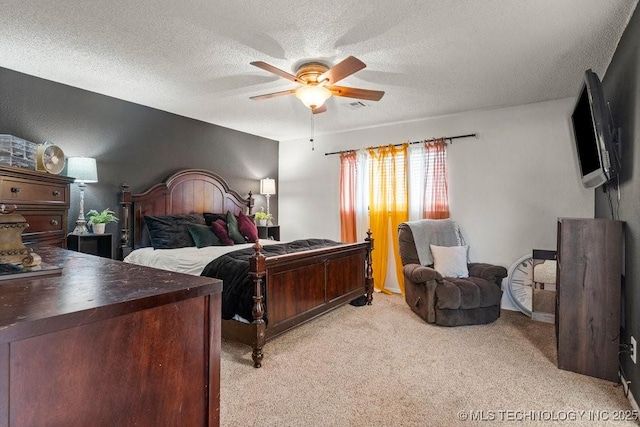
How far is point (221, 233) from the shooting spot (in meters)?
4.19

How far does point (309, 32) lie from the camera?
8.08 ft

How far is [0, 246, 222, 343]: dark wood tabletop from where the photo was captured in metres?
0.67

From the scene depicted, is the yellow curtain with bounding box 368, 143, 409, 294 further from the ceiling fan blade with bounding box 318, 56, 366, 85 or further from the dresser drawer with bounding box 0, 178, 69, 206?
the dresser drawer with bounding box 0, 178, 69, 206

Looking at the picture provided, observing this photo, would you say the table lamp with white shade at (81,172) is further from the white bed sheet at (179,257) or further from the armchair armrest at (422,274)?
the armchair armrest at (422,274)

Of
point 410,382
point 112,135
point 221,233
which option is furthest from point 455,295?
point 112,135

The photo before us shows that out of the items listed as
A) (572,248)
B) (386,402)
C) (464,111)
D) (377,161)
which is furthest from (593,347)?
(377,161)

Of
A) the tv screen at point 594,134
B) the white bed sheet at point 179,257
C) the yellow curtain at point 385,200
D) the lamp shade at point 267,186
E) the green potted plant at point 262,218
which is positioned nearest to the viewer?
the tv screen at point 594,134

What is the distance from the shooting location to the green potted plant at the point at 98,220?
3.52m

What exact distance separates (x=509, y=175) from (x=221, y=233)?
3.57 meters

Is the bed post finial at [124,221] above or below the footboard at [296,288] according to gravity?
above

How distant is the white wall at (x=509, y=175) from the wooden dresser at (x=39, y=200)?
12.9 feet

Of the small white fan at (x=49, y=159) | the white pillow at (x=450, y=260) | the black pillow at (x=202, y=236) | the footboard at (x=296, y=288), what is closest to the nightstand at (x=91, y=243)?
the small white fan at (x=49, y=159)

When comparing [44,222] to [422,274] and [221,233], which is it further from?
[422,274]

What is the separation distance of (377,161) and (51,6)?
390cm
